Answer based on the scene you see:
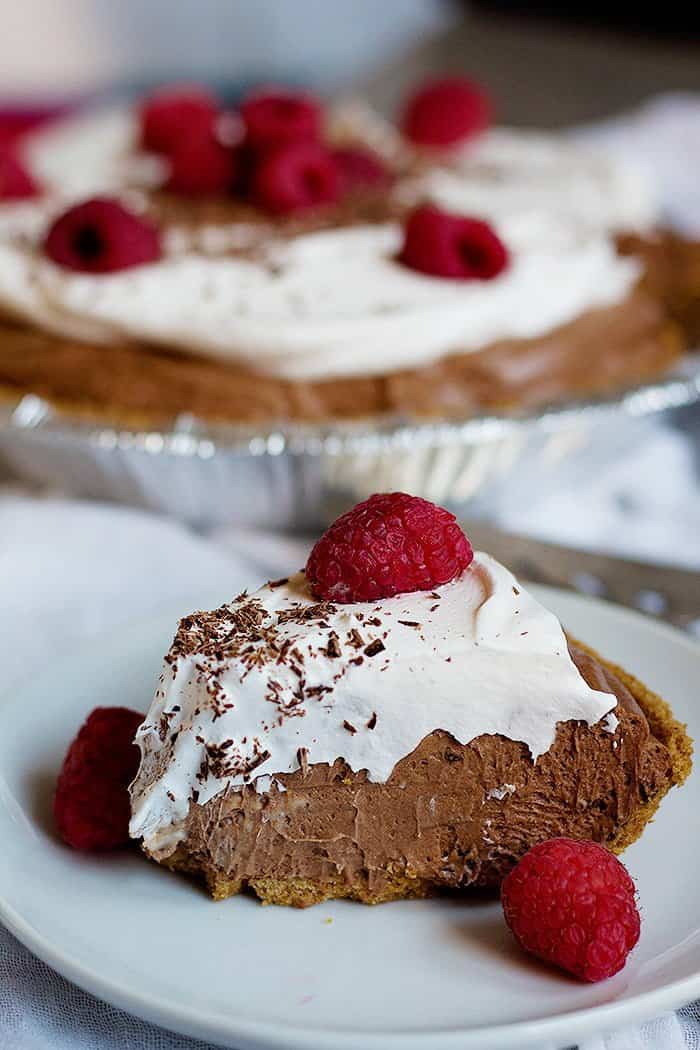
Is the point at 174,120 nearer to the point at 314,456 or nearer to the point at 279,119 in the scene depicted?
the point at 279,119

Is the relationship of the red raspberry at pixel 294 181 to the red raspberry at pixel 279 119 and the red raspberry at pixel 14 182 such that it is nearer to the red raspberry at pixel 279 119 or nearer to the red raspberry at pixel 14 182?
the red raspberry at pixel 279 119

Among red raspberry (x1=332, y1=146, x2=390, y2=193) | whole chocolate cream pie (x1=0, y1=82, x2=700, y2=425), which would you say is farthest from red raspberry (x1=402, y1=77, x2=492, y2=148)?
whole chocolate cream pie (x1=0, y1=82, x2=700, y2=425)

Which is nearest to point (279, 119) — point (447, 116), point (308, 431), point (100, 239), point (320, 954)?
point (447, 116)

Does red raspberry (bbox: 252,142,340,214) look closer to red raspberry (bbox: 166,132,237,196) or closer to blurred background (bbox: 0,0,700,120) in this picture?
red raspberry (bbox: 166,132,237,196)

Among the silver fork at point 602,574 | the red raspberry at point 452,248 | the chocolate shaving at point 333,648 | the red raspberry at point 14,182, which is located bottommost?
the red raspberry at point 14,182

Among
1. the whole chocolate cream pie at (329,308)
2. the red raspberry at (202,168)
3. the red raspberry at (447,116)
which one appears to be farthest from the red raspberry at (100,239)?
the red raspberry at (447,116)

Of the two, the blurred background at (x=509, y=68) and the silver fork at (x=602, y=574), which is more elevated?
the silver fork at (x=602, y=574)

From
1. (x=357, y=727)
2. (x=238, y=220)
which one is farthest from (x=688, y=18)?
(x=357, y=727)
